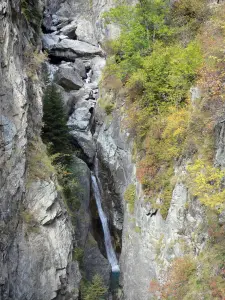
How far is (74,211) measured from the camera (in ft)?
66.3

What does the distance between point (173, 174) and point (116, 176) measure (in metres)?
Result: 7.33

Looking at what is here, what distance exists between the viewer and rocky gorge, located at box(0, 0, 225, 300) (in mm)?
12820

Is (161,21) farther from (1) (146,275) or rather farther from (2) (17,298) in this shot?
(2) (17,298)

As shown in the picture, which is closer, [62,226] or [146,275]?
[62,226]

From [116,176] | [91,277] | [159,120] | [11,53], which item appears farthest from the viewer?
[116,176]

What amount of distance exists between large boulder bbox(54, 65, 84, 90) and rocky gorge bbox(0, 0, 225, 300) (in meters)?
6.83

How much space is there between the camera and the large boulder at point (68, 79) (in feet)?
102

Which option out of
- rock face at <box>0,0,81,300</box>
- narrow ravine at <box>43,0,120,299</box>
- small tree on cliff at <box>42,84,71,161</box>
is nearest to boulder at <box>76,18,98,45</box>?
narrow ravine at <box>43,0,120,299</box>

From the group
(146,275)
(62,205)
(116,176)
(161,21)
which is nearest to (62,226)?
(62,205)

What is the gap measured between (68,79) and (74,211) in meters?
16.3

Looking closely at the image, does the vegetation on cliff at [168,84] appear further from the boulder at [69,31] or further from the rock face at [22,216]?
the boulder at [69,31]

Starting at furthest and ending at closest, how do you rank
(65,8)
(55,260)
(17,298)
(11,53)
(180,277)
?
(65,8) → (11,53) → (55,260) → (17,298) → (180,277)

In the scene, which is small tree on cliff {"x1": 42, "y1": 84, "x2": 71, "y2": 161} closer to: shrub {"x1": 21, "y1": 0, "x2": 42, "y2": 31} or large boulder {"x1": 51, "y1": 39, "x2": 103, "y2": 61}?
shrub {"x1": 21, "y1": 0, "x2": 42, "y2": 31}

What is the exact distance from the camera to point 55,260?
13844mm
